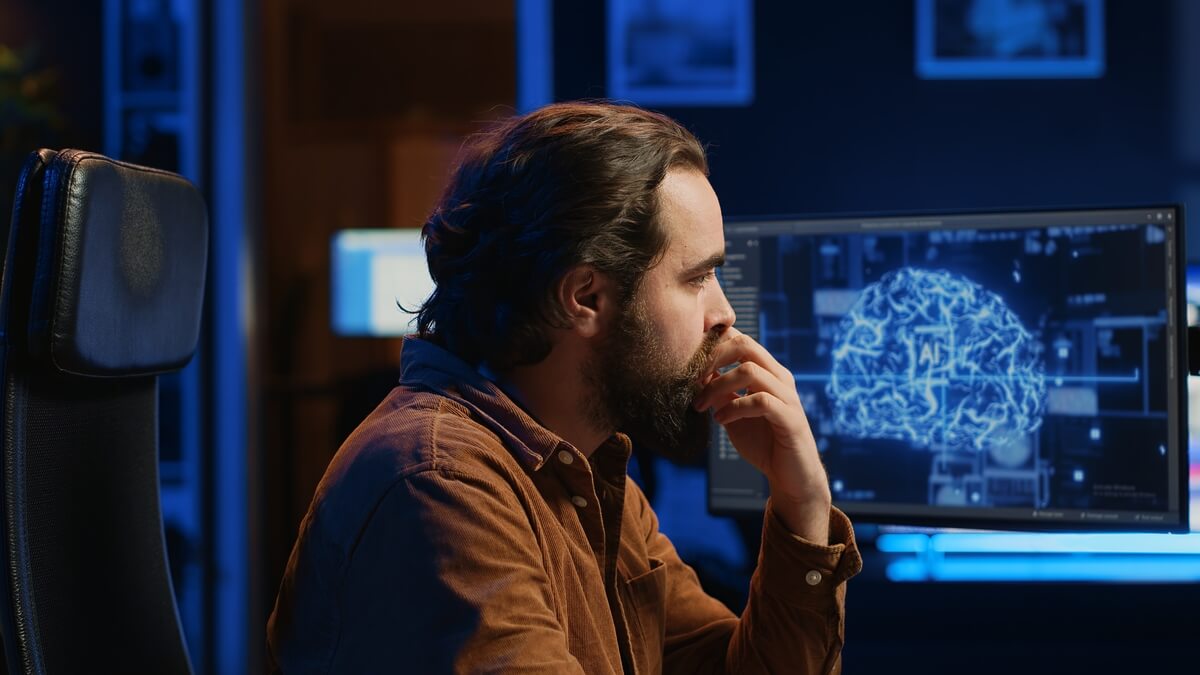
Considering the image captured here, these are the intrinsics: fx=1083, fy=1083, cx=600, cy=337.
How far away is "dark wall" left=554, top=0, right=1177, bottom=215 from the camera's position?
7.09 ft

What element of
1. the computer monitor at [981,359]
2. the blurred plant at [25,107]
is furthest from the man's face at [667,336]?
the blurred plant at [25,107]

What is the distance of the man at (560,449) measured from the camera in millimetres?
951

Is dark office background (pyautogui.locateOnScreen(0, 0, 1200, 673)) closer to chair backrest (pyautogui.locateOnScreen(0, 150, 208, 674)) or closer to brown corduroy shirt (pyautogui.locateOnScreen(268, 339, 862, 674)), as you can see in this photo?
brown corduroy shirt (pyautogui.locateOnScreen(268, 339, 862, 674))

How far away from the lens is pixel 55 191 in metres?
1.02

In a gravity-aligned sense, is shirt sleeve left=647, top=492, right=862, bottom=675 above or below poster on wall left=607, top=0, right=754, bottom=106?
below

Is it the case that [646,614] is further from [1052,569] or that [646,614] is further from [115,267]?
[1052,569]

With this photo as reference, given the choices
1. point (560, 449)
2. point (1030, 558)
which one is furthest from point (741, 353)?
point (1030, 558)

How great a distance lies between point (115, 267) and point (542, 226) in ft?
1.44

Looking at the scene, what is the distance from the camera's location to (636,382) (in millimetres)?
1225

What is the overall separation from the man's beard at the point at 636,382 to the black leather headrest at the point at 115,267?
1.54 feet

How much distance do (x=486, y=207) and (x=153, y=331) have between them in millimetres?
387

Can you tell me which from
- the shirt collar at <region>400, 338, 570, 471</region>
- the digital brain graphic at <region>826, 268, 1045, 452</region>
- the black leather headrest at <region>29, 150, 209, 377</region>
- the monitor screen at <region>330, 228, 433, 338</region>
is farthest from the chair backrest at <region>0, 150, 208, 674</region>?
the monitor screen at <region>330, 228, 433, 338</region>

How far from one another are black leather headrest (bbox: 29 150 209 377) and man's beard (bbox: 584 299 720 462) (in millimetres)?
471

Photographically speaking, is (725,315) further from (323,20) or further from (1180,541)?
(323,20)
